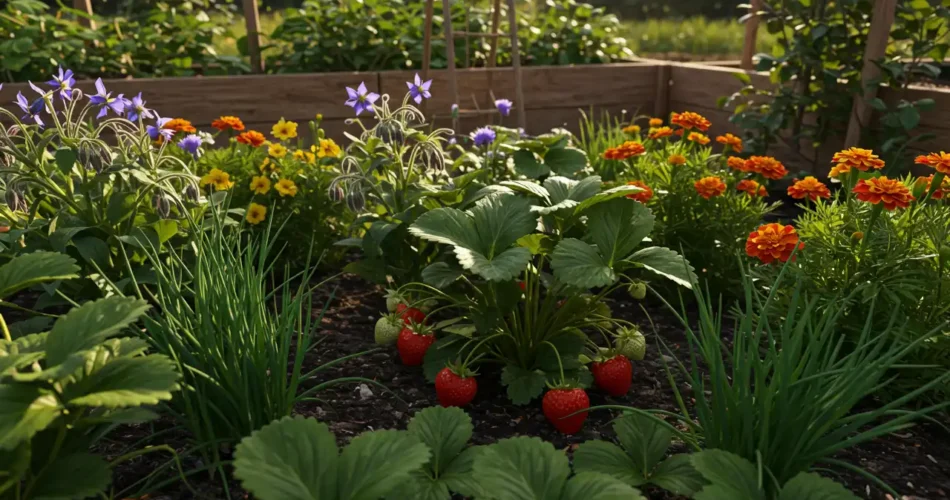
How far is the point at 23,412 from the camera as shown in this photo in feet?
3.49

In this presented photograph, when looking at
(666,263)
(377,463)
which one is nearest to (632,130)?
(666,263)

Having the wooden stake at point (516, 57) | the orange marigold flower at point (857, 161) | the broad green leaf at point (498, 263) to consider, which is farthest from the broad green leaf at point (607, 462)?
the wooden stake at point (516, 57)

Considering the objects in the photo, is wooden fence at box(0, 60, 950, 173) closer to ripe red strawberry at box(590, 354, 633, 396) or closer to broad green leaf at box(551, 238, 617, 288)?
ripe red strawberry at box(590, 354, 633, 396)

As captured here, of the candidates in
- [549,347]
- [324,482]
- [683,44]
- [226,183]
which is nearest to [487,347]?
[549,347]

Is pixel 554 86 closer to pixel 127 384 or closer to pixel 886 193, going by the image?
pixel 886 193

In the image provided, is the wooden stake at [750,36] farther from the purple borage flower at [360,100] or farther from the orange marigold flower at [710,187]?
the purple borage flower at [360,100]

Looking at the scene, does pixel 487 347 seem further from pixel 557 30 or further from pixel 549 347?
pixel 557 30

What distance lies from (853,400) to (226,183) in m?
1.87

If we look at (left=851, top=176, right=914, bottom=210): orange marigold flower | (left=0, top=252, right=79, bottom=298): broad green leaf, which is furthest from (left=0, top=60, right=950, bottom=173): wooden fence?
(left=0, top=252, right=79, bottom=298): broad green leaf

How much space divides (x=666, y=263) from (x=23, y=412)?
1.21 metres

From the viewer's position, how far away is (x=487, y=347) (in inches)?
73.3

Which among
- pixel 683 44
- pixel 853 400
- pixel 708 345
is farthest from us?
pixel 683 44

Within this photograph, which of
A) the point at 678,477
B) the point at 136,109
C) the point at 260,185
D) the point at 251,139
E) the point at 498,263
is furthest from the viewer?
the point at 251,139

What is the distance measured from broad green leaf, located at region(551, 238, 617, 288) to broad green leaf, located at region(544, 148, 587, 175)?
2.51 ft
